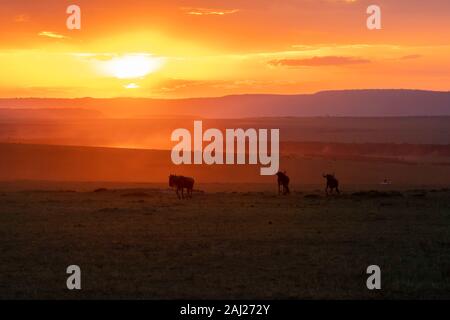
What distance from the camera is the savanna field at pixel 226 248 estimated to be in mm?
13350

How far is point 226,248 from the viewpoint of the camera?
17.5 metres

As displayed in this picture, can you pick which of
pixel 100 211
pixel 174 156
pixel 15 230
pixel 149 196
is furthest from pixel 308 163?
pixel 15 230

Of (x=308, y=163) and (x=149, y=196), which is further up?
(x=308, y=163)

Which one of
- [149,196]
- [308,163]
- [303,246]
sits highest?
[308,163]

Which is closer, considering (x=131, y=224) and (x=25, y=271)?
(x=25, y=271)

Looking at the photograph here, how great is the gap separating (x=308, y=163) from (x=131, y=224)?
148 ft

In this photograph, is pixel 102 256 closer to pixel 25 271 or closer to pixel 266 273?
pixel 25 271

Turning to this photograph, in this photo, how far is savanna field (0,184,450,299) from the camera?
13350mm
